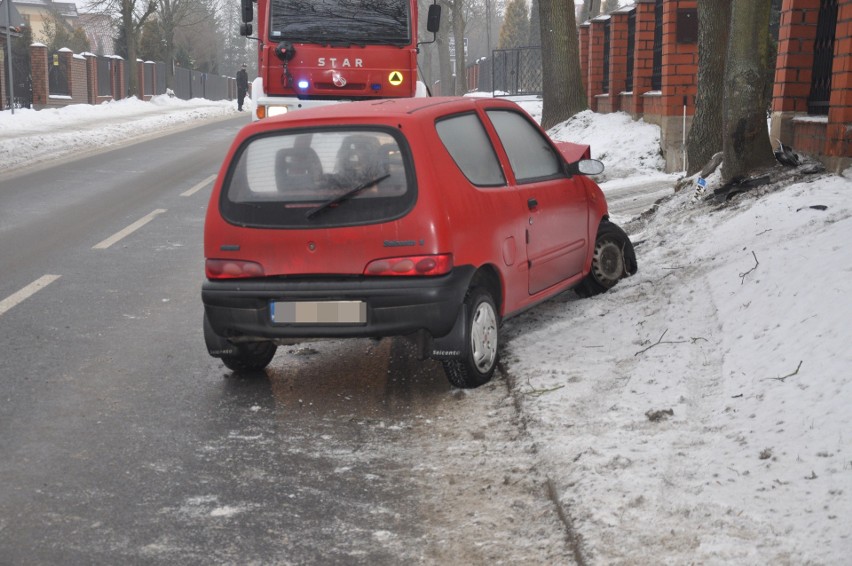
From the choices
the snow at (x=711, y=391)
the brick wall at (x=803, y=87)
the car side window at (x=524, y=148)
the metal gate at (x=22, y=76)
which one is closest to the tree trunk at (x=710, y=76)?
the brick wall at (x=803, y=87)

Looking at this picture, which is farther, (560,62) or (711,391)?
(560,62)

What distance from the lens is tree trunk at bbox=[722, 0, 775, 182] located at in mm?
10055

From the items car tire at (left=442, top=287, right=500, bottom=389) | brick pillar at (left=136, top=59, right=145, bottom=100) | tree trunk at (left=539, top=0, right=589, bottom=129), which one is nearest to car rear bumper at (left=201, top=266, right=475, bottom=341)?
car tire at (left=442, top=287, right=500, bottom=389)

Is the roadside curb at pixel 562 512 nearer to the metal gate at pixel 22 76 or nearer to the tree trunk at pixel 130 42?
the metal gate at pixel 22 76

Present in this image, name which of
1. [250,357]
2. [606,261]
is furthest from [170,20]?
[250,357]

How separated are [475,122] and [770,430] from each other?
9.19 feet

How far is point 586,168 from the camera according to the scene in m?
7.60

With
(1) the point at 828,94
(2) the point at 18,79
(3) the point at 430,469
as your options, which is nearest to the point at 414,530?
(3) the point at 430,469

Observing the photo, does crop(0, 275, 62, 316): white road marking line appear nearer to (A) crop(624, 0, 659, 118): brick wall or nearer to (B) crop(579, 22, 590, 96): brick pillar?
(A) crop(624, 0, 659, 118): brick wall

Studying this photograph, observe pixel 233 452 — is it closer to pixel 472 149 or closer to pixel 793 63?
pixel 472 149

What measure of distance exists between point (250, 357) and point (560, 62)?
1776cm

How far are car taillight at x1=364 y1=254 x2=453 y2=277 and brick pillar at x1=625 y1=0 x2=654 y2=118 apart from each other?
1573 centimetres

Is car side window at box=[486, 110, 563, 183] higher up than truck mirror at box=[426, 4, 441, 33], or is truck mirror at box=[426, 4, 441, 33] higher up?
truck mirror at box=[426, 4, 441, 33]

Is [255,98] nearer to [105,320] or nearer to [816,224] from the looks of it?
[105,320]
